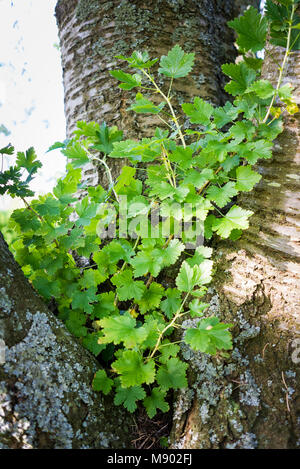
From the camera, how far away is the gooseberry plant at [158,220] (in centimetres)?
110

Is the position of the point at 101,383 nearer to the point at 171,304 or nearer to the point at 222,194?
the point at 171,304

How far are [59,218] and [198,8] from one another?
1.51 meters

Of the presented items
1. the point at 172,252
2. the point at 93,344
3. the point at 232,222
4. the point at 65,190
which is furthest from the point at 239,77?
the point at 93,344

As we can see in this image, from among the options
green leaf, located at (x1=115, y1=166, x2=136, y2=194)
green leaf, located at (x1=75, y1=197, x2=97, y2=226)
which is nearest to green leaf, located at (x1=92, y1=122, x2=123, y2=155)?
green leaf, located at (x1=115, y1=166, x2=136, y2=194)

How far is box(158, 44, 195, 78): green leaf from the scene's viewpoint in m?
1.25

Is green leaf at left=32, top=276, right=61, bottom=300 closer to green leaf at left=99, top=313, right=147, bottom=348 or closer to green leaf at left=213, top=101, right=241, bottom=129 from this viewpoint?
green leaf at left=99, top=313, right=147, bottom=348

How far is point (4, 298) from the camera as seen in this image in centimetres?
107

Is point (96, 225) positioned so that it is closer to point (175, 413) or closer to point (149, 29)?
point (175, 413)

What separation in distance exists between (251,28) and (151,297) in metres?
1.01

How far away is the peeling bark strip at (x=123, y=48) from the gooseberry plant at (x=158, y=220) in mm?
361

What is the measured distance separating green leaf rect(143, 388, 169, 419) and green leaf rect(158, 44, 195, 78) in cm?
114

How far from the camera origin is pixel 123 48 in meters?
1.78

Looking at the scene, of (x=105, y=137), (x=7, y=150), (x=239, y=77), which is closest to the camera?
(x=239, y=77)
